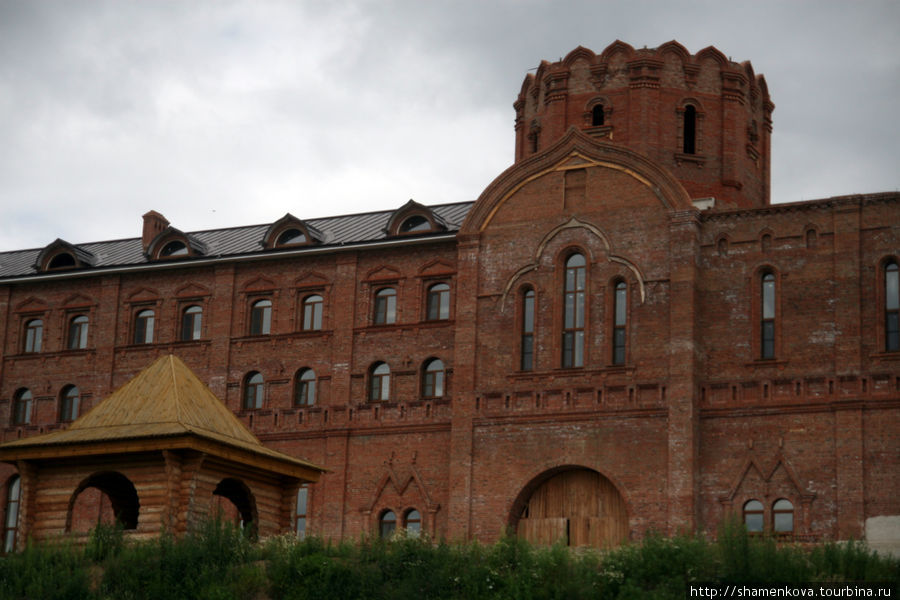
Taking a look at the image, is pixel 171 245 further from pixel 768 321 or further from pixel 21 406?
pixel 768 321

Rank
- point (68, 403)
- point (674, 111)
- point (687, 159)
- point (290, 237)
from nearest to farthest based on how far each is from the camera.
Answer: point (687, 159), point (674, 111), point (290, 237), point (68, 403)

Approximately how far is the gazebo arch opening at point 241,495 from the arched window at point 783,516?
540 inches

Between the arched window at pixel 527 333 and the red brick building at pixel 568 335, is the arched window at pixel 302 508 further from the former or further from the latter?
the arched window at pixel 527 333

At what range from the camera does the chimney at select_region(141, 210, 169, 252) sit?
56.5 m

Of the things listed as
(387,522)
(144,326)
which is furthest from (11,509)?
(387,522)

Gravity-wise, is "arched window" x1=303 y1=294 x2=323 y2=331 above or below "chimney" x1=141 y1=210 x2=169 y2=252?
below

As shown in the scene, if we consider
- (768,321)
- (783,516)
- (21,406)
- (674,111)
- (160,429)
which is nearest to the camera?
(160,429)

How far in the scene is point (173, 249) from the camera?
2131 inches

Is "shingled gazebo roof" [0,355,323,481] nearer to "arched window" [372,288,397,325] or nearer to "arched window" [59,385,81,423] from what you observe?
"arched window" [372,288,397,325]

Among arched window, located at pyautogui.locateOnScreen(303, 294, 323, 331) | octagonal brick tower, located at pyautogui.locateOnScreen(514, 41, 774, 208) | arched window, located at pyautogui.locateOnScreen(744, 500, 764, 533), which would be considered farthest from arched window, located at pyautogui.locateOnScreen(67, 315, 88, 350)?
arched window, located at pyautogui.locateOnScreen(744, 500, 764, 533)

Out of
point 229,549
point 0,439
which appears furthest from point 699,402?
point 0,439

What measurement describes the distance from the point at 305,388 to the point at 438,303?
5060mm

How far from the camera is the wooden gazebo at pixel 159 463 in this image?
35562mm

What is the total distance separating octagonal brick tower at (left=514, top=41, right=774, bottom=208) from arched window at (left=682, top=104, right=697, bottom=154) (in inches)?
1.2
